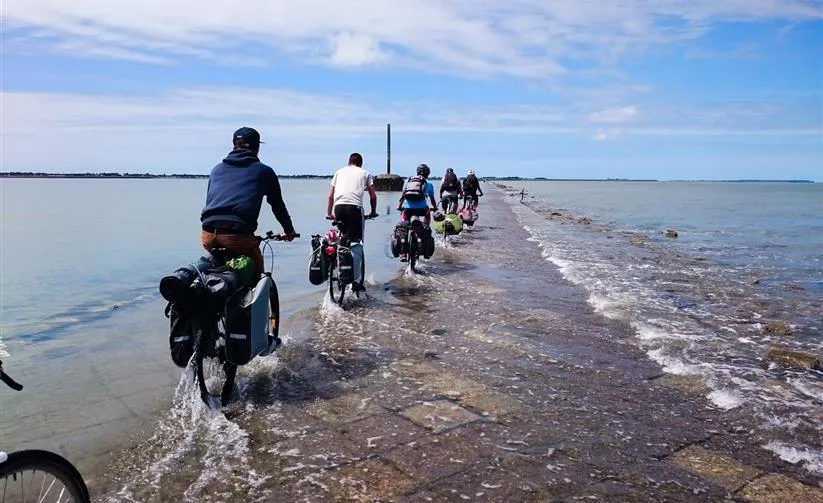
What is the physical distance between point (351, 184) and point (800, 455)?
268 inches

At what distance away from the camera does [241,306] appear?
5.14 metres

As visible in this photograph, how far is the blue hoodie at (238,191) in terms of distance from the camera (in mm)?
5398

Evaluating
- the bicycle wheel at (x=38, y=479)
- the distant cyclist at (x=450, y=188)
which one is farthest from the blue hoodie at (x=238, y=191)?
the distant cyclist at (x=450, y=188)

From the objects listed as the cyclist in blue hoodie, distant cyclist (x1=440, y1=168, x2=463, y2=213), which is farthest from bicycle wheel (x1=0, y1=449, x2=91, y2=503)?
distant cyclist (x1=440, y1=168, x2=463, y2=213)

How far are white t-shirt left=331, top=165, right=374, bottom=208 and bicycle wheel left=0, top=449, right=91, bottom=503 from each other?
6.77 meters

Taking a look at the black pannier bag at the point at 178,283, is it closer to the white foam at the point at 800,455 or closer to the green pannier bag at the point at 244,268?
the green pannier bag at the point at 244,268

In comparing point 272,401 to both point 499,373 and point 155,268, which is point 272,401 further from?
point 155,268

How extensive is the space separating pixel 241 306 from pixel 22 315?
6.86 meters

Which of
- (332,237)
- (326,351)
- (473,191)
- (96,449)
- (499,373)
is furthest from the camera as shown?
(473,191)

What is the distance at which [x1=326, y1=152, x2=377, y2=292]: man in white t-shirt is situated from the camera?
9.44m

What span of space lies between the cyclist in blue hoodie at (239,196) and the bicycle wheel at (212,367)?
0.81m

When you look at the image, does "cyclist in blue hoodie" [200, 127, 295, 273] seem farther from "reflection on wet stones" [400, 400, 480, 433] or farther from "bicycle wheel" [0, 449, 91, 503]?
"bicycle wheel" [0, 449, 91, 503]

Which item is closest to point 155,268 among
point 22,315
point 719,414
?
point 22,315

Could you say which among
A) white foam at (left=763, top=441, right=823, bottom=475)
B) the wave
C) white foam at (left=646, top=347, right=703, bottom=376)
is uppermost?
white foam at (left=763, top=441, right=823, bottom=475)
